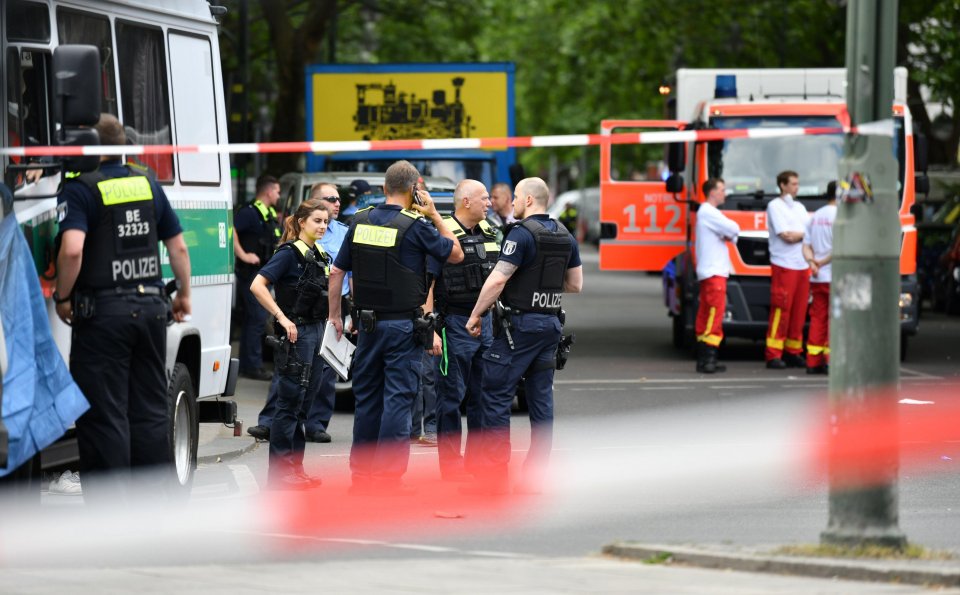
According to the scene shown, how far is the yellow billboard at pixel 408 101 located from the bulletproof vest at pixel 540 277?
12.5 meters

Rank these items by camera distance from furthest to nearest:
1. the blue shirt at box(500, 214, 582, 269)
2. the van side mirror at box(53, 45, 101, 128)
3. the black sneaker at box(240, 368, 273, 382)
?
1. the black sneaker at box(240, 368, 273, 382)
2. the blue shirt at box(500, 214, 582, 269)
3. the van side mirror at box(53, 45, 101, 128)

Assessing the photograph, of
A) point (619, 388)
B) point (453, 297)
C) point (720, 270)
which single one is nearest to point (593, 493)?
point (453, 297)

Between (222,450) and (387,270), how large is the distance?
8.68ft

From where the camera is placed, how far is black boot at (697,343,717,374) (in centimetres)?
1783

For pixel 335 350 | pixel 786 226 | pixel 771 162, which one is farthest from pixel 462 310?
pixel 771 162

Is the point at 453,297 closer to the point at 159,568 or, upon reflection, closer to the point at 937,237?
the point at 159,568

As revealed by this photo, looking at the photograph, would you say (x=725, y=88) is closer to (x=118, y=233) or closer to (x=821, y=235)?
(x=821, y=235)

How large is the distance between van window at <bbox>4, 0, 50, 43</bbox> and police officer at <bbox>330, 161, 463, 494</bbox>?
221 centimetres

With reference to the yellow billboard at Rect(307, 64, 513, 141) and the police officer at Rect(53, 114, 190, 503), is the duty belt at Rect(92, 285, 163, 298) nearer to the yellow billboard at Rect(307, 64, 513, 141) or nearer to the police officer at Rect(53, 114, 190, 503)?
the police officer at Rect(53, 114, 190, 503)

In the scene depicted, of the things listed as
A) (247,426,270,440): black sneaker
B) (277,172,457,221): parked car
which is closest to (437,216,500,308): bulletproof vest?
(247,426,270,440): black sneaker

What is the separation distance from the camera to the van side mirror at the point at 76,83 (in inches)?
306

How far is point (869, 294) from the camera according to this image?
7344mm

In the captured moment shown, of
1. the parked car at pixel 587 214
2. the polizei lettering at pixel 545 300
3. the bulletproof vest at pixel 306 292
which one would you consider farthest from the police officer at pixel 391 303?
the parked car at pixel 587 214

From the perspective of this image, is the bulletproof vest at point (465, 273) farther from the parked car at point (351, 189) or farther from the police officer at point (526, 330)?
the parked car at point (351, 189)
